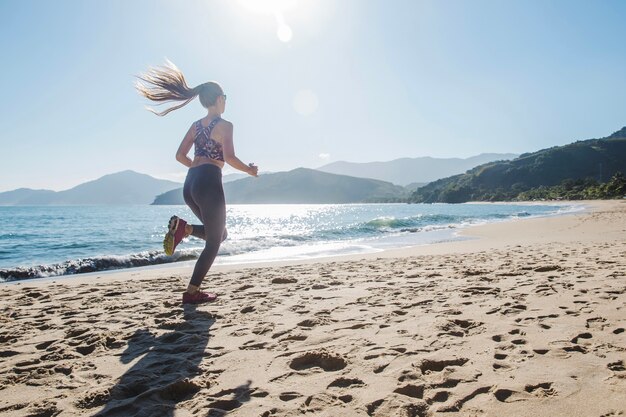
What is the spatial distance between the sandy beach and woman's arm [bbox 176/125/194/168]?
1.86 m

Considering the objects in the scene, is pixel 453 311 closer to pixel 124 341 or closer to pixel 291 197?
pixel 124 341

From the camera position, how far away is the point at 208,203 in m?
4.34

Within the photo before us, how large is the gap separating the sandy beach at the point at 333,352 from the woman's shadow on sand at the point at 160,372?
1 centimetres

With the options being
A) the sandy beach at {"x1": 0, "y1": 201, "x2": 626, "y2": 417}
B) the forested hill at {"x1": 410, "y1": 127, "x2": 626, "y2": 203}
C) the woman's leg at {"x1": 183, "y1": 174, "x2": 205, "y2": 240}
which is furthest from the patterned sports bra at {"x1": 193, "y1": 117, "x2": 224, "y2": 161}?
the forested hill at {"x1": 410, "y1": 127, "x2": 626, "y2": 203}

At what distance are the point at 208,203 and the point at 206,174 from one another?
352mm

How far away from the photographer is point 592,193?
7519cm

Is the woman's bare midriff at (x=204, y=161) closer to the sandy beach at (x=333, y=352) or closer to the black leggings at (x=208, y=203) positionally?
the black leggings at (x=208, y=203)

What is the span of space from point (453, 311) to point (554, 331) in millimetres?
926

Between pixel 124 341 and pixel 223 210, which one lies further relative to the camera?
pixel 223 210

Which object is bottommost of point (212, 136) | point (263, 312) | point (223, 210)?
point (263, 312)

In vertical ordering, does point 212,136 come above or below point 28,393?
above

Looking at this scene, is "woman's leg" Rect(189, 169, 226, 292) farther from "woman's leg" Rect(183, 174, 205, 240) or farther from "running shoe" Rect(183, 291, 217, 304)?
"running shoe" Rect(183, 291, 217, 304)

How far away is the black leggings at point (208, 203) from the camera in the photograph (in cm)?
434

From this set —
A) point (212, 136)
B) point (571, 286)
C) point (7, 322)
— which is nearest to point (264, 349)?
point (212, 136)
